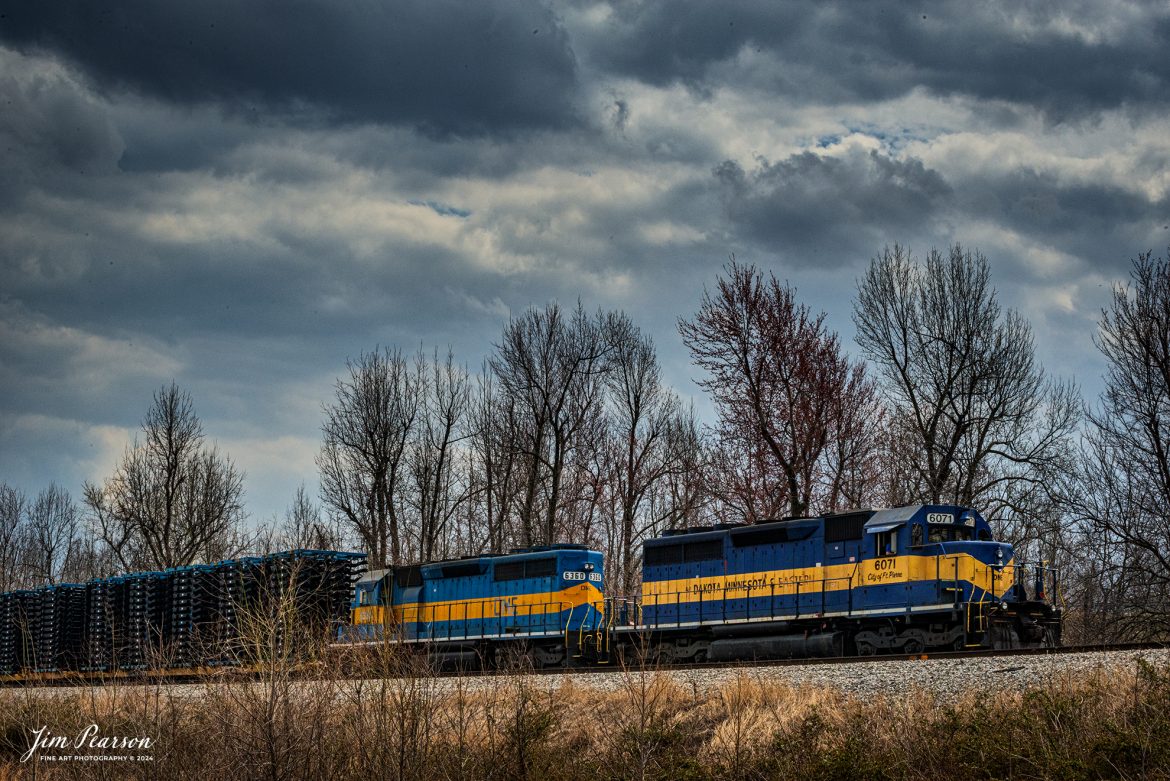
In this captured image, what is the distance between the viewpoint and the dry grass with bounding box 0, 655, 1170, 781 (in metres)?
12.0

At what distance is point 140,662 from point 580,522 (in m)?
22.0

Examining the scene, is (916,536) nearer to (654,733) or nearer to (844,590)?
(844,590)

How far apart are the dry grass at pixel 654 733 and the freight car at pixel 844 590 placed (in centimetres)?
436

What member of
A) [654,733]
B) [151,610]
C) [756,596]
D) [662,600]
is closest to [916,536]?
[756,596]

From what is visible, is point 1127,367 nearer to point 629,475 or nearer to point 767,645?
point 767,645

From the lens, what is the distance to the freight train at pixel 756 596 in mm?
21078

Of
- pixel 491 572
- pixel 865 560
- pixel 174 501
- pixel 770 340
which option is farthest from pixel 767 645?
pixel 174 501

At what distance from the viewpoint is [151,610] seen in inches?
1166

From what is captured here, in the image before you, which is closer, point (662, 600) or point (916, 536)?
point (916, 536)

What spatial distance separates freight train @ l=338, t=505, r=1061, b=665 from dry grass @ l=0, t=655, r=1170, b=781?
2505 mm

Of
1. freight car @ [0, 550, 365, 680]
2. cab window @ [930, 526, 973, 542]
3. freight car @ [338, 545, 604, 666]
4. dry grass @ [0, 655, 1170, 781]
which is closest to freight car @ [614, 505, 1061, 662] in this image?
cab window @ [930, 526, 973, 542]

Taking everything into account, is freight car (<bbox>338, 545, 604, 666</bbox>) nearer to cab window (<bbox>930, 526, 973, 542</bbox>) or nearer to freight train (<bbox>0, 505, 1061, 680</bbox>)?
freight train (<bbox>0, 505, 1061, 680</bbox>)

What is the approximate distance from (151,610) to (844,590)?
61.3 feet

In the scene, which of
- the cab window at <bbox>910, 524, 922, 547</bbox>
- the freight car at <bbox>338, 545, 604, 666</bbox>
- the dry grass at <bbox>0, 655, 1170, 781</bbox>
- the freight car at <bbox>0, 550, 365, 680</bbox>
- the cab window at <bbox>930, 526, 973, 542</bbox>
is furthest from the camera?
the freight car at <bbox>338, 545, 604, 666</bbox>
